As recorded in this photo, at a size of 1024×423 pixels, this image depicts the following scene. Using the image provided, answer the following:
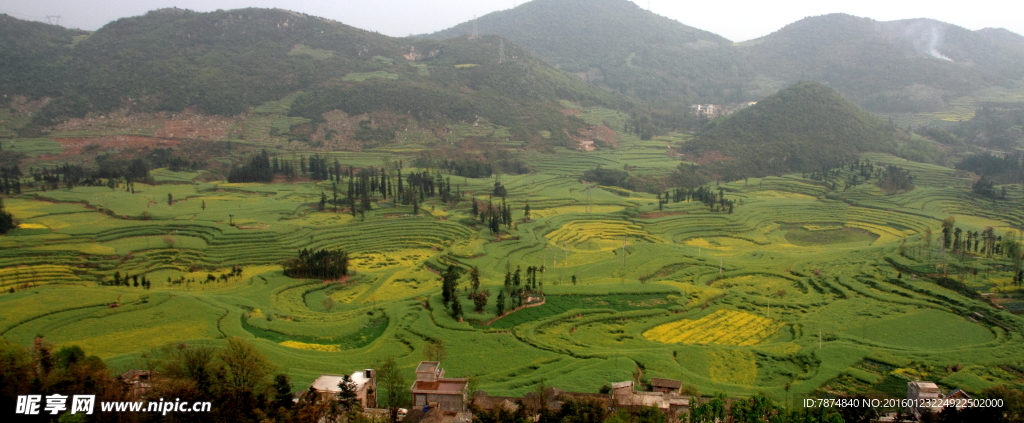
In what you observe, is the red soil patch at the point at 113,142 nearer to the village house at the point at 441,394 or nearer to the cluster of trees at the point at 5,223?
the cluster of trees at the point at 5,223

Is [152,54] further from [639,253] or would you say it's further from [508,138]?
[639,253]

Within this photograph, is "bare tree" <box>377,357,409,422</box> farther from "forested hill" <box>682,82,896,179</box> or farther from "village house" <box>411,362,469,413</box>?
"forested hill" <box>682,82,896,179</box>

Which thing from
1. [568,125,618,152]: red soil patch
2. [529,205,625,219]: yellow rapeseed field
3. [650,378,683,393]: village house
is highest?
[568,125,618,152]: red soil patch

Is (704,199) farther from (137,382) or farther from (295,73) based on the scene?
(295,73)

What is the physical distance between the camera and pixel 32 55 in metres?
115

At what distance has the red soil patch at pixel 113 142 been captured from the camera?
91125 mm

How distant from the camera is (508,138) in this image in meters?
107

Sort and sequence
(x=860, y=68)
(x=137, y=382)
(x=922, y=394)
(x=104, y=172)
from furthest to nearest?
1. (x=860, y=68)
2. (x=104, y=172)
3. (x=922, y=394)
4. (x=137, y=382)

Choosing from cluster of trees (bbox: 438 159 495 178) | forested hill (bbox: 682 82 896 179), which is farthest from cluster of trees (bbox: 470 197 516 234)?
forested hill (bbox: 682 82 896 179)

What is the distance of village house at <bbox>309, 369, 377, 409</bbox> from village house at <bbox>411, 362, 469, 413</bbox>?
6.36 feet

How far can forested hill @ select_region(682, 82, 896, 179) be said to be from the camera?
95.9 m

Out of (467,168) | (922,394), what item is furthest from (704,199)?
(922,394)

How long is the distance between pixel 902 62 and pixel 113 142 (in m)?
166

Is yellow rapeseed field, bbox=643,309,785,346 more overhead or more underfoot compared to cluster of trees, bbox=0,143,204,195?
more underfoot
